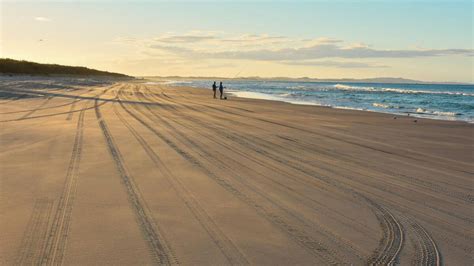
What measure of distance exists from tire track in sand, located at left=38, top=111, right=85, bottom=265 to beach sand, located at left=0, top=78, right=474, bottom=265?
2 centimetres

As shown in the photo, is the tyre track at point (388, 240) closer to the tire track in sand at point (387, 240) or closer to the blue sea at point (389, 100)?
the tire track in sand at point (387, 240)

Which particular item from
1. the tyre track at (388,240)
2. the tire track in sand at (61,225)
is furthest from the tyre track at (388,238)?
the tire track in sand at (61,225)

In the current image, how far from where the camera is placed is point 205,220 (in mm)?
5266

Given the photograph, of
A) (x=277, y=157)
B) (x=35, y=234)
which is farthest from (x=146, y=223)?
(x=277, y=157)

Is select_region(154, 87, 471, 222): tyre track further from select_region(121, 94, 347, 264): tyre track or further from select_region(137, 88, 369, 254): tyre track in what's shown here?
select_region(121, 94, 347, 264): tyre track

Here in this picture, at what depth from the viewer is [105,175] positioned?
285 inches

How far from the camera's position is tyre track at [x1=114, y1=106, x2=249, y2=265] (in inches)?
168

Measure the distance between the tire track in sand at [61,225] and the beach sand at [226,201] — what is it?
2cm

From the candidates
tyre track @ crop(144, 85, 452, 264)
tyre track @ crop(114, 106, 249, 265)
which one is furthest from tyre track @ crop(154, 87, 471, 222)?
tyre track @ crop(114, 106, 249, 265)

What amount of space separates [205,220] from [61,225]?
1550 mm

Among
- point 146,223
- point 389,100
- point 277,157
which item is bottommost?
point 389,100

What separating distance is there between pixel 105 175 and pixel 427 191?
5029 mm

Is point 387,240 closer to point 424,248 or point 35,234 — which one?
point 424,248

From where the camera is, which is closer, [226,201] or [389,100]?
[226,201]
